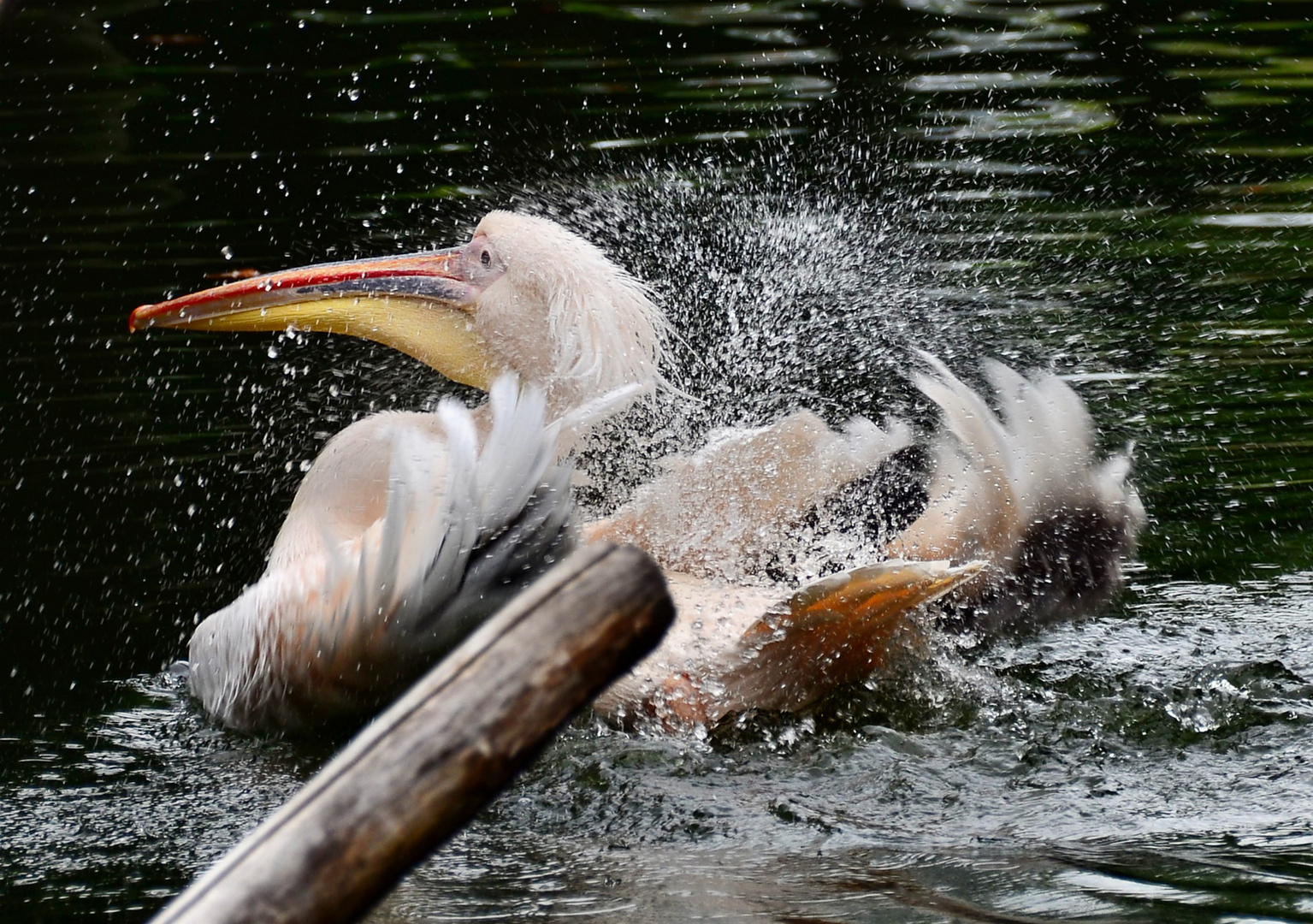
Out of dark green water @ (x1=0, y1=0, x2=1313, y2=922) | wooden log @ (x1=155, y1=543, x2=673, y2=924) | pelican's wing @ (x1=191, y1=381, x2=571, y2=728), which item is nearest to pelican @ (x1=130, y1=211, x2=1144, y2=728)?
pelican's wing @ (x1=191, y1=381, x2=571, y2=728)

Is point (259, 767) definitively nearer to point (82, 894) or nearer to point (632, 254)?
point (82, 894)

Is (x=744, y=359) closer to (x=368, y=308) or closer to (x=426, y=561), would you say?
(x=368, y=308)

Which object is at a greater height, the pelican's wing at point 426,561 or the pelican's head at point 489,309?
the pelican's head at point 489,309

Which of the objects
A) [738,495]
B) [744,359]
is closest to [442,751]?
[738,495]

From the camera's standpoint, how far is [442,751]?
120 cm

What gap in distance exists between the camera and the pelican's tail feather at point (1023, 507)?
130 inches

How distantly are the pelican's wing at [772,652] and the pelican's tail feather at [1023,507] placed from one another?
324 millimetres

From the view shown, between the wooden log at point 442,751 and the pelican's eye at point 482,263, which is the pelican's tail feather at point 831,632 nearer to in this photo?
the pelican's eye at point 482,263

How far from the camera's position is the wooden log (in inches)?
46.0

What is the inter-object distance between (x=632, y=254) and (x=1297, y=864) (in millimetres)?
3487

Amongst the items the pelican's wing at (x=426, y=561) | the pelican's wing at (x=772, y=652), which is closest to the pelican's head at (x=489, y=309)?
the pelican's wing at (x=426, y=561)

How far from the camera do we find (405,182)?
20.4ft

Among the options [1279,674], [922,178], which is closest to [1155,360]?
[922,178]

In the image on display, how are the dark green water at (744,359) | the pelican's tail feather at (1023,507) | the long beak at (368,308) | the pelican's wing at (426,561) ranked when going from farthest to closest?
the long beak at (368,308)
the pelican's tail feather at (1023,507)
the pelican's wing at (426,561)
the dark green water at (744,359)
